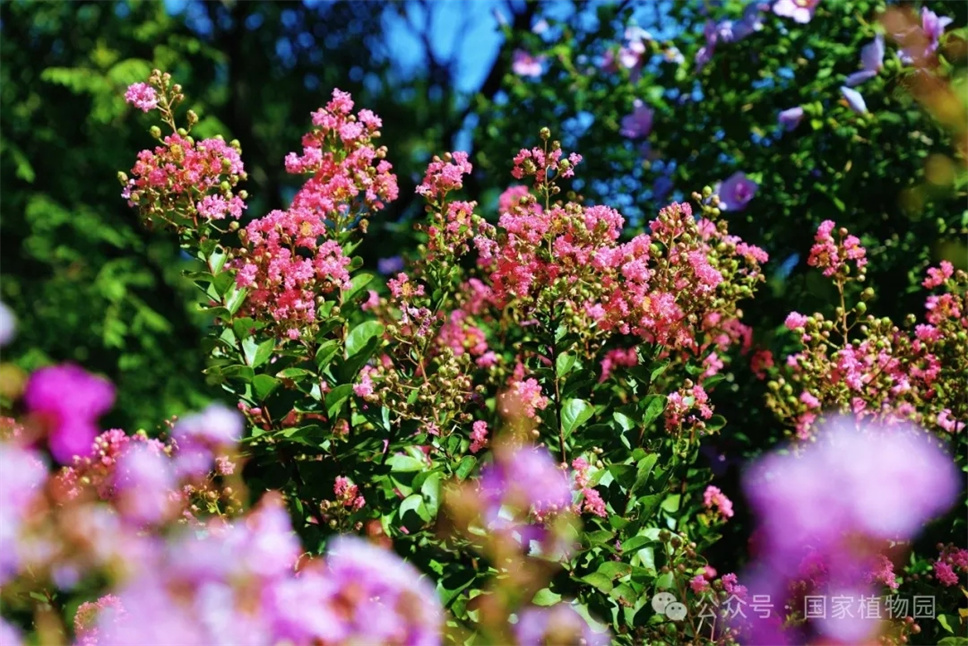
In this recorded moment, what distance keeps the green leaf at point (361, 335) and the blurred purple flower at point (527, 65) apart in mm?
1978

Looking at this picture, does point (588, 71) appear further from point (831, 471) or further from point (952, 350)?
point (831, 471)

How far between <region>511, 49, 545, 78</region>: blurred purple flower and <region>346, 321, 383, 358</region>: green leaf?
198cm

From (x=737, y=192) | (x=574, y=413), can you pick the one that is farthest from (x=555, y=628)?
(x=737, y=192)

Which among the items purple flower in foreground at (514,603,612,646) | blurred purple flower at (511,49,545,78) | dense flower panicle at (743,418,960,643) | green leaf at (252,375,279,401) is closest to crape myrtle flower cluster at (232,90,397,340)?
green leaf at (252,375,279,401)

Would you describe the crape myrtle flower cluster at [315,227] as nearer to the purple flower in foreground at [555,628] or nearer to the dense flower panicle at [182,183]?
the dense flower panicle at [182,183]

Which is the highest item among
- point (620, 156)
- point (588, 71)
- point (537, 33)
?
point (537, 33)

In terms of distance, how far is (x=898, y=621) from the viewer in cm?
166

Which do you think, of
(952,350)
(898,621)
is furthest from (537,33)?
(898,621)

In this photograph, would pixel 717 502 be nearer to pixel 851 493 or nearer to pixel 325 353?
pixel 325 353

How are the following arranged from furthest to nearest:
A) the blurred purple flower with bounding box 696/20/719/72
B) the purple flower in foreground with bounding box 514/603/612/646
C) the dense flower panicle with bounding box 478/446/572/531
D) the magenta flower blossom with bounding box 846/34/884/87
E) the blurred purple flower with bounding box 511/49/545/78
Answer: the blurred purple flower with bounding box 511/49/545/78 < the blurred purple flower with bounding box 696/20/719/72 < the magenta flower blossom with bounding box 846/34/884/87 < the dense flower panicle with bounding box 478/446/572/531 < the purple flower in foreground with bounding box 514/603/612/646

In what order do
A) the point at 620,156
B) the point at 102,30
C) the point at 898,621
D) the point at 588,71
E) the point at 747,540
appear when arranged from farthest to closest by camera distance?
the point at 102,30
the point at 588,71
the point at 620,156
the point at 747,540
the point at 898,621

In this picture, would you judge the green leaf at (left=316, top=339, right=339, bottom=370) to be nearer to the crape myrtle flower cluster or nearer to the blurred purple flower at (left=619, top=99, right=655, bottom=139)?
the crape myrtle flower cluster

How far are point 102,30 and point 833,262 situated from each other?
17.5 ft

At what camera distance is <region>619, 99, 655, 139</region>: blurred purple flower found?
2877 mm
